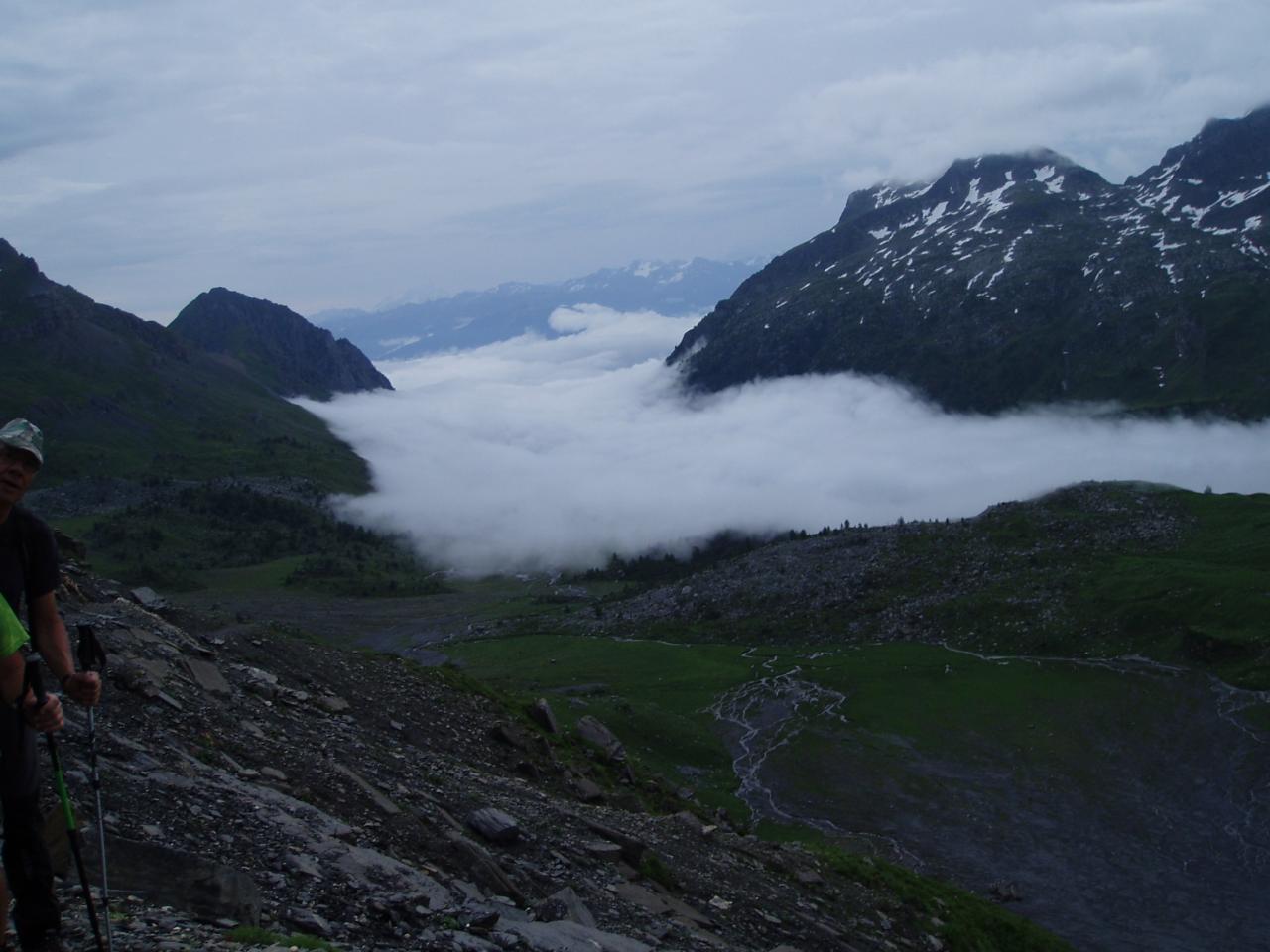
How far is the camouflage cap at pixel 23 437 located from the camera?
11.4m

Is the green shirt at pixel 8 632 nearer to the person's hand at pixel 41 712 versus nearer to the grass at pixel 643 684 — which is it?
the person's hand at pixel 41 712

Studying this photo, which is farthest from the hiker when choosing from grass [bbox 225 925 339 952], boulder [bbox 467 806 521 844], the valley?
the valley

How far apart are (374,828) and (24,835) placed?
11.0 meters

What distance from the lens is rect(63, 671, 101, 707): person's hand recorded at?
11812 millimetres

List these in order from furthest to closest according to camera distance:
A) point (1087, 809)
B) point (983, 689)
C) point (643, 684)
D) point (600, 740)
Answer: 1. point (643, 684)
2. point (983, 689)
3. point (1087, 809)
4. point (600, 740)

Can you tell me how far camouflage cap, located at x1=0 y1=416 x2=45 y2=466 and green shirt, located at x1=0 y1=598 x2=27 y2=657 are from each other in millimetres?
1719

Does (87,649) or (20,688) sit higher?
(87,649)

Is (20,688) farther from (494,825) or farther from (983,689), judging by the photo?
(983,689)

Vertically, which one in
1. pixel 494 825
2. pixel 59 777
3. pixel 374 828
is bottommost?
pixel 494 825

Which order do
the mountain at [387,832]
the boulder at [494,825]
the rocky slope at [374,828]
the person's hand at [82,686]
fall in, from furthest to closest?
the boulder at [494,825]
the rocky slope at [374,828]
the mountain at [387,832]
the person's hand at [82,686]

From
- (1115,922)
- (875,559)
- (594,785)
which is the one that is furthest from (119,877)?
(875,559)

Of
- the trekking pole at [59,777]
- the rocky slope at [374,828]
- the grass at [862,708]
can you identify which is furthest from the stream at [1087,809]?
the trekking pole at [59,777]

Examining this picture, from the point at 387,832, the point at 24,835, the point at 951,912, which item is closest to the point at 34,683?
the point at 24,835

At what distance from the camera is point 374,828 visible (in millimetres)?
22109
